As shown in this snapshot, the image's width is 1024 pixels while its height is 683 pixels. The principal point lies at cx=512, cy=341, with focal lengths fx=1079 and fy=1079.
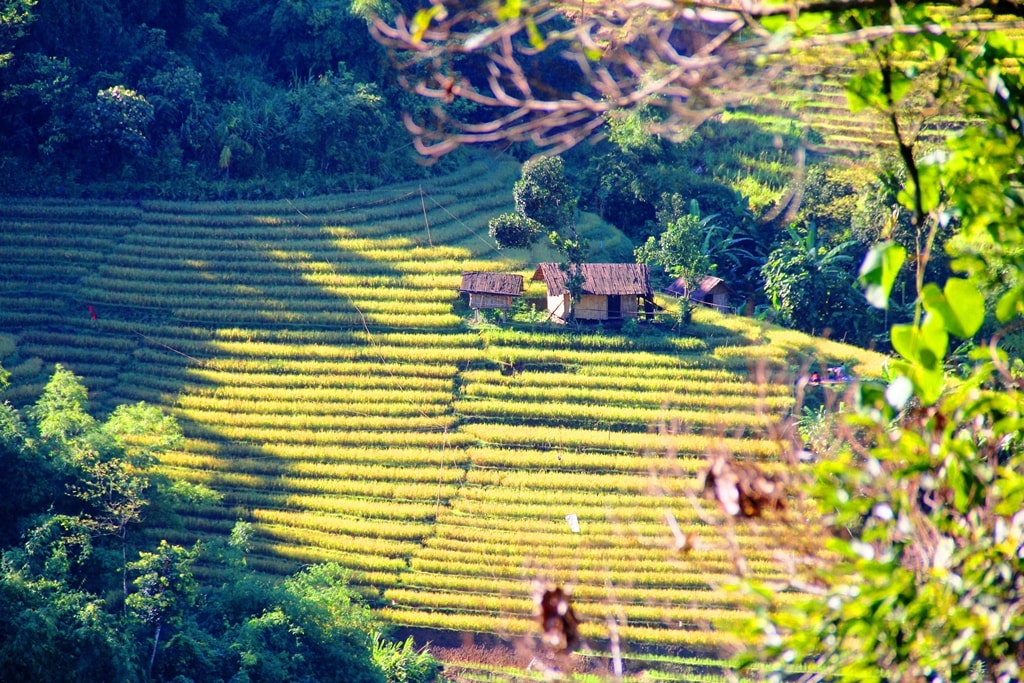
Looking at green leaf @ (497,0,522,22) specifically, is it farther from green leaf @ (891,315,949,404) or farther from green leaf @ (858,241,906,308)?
green leaf @ (891,315,949,404)

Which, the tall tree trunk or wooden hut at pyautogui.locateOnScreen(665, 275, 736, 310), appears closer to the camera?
the tall tree trunk

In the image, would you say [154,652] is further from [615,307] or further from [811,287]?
[811,287]

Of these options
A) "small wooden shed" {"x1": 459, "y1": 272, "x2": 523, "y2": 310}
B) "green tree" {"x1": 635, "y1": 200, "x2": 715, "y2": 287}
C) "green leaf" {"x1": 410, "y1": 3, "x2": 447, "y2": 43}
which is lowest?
"green leaf" {"x1": 410, "y1": 3, "x2": 447, "y2": 43}

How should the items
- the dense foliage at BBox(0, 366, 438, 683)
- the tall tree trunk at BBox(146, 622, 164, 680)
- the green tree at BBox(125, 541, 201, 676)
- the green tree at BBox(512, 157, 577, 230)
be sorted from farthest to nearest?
the green tree at BBox(512, 157, 577, 230) < the green tree at BBox(125, 541, 201, 676) < the tall tree trunk at BBox(146, 622, 164, 680) < the dense foliage at BBox(0, 366, 438, 683)

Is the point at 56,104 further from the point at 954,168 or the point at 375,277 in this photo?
the point at 954,168

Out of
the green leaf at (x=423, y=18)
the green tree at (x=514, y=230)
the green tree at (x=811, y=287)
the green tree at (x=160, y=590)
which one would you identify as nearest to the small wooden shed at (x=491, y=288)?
the green tree at (x=514, y=230)

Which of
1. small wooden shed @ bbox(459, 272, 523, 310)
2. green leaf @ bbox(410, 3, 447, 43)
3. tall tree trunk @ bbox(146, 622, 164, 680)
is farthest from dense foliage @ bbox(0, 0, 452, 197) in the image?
green leaf @ bbox(410, 3, 447, 43)

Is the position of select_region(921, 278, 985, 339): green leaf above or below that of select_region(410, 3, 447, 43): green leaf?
below

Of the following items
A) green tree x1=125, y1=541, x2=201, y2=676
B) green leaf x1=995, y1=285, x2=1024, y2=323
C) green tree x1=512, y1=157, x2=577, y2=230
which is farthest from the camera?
green tree x1=512, y1=157, x2=577, y2=230
